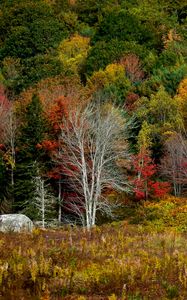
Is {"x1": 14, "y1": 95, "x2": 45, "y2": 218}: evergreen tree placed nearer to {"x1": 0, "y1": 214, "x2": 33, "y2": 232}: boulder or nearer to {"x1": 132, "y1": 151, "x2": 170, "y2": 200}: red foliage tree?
{"x1": 132, "y1": 151, "x2": 170, "y2": 200}: red foliage tree

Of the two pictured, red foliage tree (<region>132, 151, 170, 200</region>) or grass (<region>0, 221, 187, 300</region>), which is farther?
red foliage tree (<region>132, 151, 170, 200</region>)

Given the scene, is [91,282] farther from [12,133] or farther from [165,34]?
[165,34]

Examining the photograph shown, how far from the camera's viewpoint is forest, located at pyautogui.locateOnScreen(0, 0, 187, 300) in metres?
7.48

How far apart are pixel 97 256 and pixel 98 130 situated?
69.2 ft

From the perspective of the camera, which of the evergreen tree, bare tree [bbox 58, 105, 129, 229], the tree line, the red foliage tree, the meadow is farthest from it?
the red foliage tree

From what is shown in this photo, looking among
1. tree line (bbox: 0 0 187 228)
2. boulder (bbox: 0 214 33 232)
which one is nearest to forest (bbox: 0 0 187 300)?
tree line (bbox: 0 0 187 228)

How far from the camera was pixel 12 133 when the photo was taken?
33.8 meters

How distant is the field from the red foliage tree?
75.0 ft

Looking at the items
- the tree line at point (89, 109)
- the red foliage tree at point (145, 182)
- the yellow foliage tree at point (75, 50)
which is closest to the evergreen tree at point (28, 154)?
the tree line at point (89, 109)

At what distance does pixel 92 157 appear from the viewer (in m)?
30.6

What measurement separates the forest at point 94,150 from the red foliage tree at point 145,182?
0.08 m

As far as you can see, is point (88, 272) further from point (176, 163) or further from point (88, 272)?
point (176, 163)

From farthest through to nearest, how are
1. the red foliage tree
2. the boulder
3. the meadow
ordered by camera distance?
the red foliage tree, the boulder, the meadow

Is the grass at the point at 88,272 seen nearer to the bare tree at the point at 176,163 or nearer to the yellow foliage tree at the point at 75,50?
the bare tree at the point at 176,163
